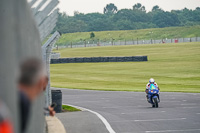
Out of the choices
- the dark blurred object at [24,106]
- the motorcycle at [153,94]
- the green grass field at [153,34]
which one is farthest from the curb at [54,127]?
the green grass field at [153,34]

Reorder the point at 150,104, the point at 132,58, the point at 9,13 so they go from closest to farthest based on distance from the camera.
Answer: the point at 9,13, the point at 150,104, the point at 132,58

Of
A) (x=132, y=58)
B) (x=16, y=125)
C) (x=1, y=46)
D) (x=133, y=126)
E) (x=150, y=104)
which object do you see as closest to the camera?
(x=1, y=46)

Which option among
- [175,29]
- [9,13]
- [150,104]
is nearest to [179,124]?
[150,104]

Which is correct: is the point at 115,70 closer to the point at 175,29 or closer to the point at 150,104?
the point at 150,104

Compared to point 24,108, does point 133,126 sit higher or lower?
lower

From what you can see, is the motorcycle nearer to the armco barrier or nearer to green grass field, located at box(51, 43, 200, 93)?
green grass field, located at box(51, 43, 200, 93)

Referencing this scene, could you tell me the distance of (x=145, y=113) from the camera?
18.7m

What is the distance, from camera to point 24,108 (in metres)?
3.11

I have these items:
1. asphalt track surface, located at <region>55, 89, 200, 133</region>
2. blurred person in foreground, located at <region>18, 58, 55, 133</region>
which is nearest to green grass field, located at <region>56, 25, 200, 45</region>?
asphalt track surface, located at <region>55, 89, 200, 133</region>

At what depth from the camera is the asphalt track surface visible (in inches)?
565

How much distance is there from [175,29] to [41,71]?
15676 cm

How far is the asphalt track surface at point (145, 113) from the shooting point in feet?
47.1

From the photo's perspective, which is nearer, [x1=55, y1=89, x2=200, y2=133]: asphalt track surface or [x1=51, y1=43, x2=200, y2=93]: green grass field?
[x1=55, y1=89, x2=200, y2=133]: asphalt track surface

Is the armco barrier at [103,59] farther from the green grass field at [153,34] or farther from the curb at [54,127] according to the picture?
the green grass field at [153,34]
